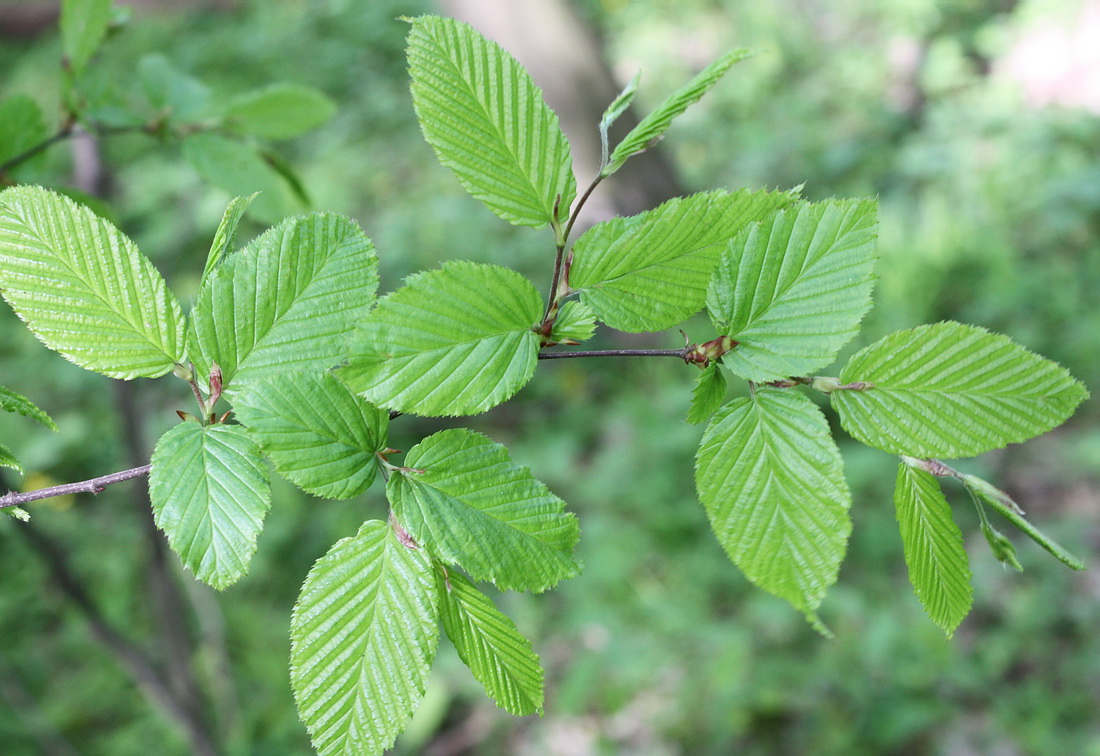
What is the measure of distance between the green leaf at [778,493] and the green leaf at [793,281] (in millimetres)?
27

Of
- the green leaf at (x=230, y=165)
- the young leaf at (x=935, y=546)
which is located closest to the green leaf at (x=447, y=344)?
the young leaf at (x=935, y=546)

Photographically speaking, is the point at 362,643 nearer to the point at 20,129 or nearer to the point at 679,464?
the point at 20,129

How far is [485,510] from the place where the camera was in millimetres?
483

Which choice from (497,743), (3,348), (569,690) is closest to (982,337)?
(569,690)

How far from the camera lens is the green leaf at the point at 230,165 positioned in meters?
0.90

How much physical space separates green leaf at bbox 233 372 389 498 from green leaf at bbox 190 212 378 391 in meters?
0.03

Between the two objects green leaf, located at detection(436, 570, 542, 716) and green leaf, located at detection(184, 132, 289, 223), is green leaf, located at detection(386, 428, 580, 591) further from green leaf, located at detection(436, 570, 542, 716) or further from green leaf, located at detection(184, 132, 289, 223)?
green leaf, located at detection(184, 132, 289, 223)

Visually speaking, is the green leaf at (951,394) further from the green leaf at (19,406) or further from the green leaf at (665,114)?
the green leaf at (19,406)

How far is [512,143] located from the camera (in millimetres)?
481

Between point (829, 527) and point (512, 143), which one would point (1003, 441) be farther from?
point (512, 143)

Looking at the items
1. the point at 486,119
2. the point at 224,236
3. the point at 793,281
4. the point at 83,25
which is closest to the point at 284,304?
the point at 224,236

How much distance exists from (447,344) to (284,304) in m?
0.12

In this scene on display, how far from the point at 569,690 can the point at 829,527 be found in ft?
6.30

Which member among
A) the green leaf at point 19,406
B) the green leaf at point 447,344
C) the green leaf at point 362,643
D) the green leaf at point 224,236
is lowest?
the green leaf at point 362,643
